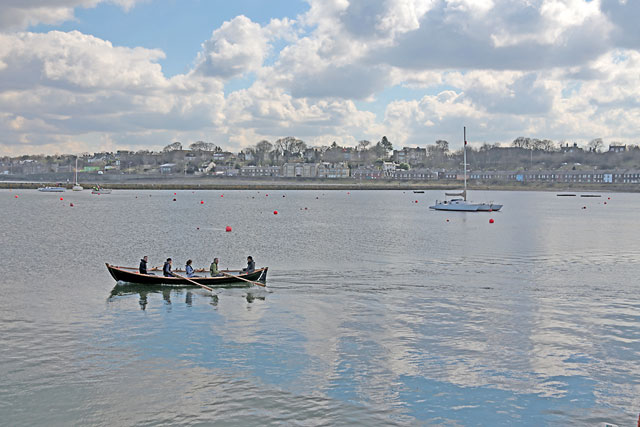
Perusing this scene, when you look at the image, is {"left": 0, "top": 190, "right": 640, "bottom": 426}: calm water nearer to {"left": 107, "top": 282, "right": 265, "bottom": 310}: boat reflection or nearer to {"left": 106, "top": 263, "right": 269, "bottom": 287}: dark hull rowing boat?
{"left": 107, "top": 282, "right": 265, "bottom": 310}: boat reflection

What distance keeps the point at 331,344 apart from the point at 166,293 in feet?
45.2

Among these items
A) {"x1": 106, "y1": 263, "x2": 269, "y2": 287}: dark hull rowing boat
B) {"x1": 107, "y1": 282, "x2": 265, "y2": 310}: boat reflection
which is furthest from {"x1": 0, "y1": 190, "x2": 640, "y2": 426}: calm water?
{"x1": 106, "y1": 263, "x2": 269, "y2": 287}: dark hull rowing boat

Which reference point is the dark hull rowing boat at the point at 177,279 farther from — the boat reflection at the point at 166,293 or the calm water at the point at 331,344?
the calm water at the point at 331,344

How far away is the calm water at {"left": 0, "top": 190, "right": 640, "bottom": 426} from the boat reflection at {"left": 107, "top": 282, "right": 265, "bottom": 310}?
0.23 metres

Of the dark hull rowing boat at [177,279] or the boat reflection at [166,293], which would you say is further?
the dark hull rowing boat at [177,279]

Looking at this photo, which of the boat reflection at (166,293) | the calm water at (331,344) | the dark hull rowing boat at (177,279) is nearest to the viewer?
the calm water at (331,344)

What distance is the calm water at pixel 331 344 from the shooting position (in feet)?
60.1

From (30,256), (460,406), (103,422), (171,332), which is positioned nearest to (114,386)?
(103,422)

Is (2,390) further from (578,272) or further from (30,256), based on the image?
(578,272)

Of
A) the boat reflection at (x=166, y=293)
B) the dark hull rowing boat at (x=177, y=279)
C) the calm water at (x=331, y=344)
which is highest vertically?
the dark hull rowing boat at (x=177, y=279)

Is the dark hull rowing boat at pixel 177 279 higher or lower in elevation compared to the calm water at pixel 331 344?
higher

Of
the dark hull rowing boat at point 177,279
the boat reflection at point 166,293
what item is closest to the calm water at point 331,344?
the boat reflection at point 166,293

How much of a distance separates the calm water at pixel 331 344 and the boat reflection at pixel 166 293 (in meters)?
0.23

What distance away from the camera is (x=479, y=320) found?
2869 cm
